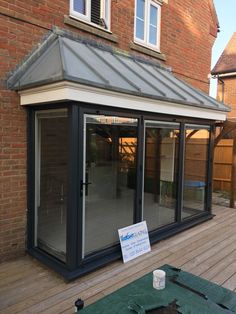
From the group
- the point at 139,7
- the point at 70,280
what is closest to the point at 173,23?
the point at 139,7

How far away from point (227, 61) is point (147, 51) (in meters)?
9.37

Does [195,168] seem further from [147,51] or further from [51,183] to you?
[51,183]

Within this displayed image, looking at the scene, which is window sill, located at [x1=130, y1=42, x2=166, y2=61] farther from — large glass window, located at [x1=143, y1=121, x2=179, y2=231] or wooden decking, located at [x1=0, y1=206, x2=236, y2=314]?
wooden decking, located at [x1=0, y1=206, x2=236, y2=314]

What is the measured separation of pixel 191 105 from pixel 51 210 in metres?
2.93

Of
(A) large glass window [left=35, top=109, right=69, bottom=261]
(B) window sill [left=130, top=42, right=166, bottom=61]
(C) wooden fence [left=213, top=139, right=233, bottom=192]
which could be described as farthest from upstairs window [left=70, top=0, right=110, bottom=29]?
(C) wooden fence [left=213, top=139, right=233, bottom=192]

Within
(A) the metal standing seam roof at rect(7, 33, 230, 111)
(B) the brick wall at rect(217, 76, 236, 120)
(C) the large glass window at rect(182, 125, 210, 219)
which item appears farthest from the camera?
(B) the brick wall at rect(217, 76, 236, 120)

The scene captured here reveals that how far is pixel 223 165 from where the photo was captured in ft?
29.5

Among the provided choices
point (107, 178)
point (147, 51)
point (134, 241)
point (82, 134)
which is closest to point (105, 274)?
point (134, 241)

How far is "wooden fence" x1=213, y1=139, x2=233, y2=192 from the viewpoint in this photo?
29.1 feet

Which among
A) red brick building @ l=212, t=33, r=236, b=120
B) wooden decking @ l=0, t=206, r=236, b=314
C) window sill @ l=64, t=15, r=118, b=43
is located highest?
red brick building @ l=212, t=33, r=236, b=120

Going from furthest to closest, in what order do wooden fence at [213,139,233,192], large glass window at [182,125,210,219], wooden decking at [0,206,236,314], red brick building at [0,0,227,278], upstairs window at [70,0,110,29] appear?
wooden fence at [213,139,233,192]
large glass window at [182,125,210,219]
upstairs window at [70,0,110,29]
red brick building at [0,0,227,278]
wooden decking at [0,206,236,314]

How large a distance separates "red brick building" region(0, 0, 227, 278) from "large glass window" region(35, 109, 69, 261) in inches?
0.6

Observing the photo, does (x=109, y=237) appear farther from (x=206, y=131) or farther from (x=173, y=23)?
(x=173, y=23)

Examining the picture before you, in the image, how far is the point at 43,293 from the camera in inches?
122
